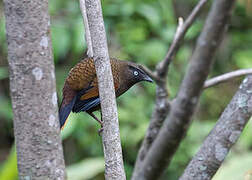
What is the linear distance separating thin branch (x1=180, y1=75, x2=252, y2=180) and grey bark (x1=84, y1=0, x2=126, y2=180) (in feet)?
1.79

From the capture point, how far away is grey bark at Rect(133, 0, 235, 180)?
2.62m

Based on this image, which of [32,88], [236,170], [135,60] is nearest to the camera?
[32,88]

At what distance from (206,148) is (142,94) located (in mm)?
2556

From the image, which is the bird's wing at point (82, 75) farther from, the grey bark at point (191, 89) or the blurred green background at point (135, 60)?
the blurred green background at point (135, 60)

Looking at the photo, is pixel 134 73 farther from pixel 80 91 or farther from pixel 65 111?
pixel 65 111

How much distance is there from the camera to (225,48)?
521 centimetres

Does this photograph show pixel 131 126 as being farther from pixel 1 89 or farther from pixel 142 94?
pixel 1 89

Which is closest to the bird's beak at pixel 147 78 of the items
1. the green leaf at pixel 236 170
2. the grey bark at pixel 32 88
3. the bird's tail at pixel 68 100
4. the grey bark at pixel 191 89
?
the grey bark at pixel 191 89

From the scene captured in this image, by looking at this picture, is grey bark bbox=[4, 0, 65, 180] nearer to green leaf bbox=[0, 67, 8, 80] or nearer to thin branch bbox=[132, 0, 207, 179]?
thin branch bbox=[132, 0, 207, 179]

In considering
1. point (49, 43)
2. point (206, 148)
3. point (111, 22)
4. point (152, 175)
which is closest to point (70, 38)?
point (111, 22)

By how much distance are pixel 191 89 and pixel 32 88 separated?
135 centimetres

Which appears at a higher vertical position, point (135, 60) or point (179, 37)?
point (179, 37)

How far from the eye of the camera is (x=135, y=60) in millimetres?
4586

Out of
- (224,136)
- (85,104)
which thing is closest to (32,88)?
(224,136)
